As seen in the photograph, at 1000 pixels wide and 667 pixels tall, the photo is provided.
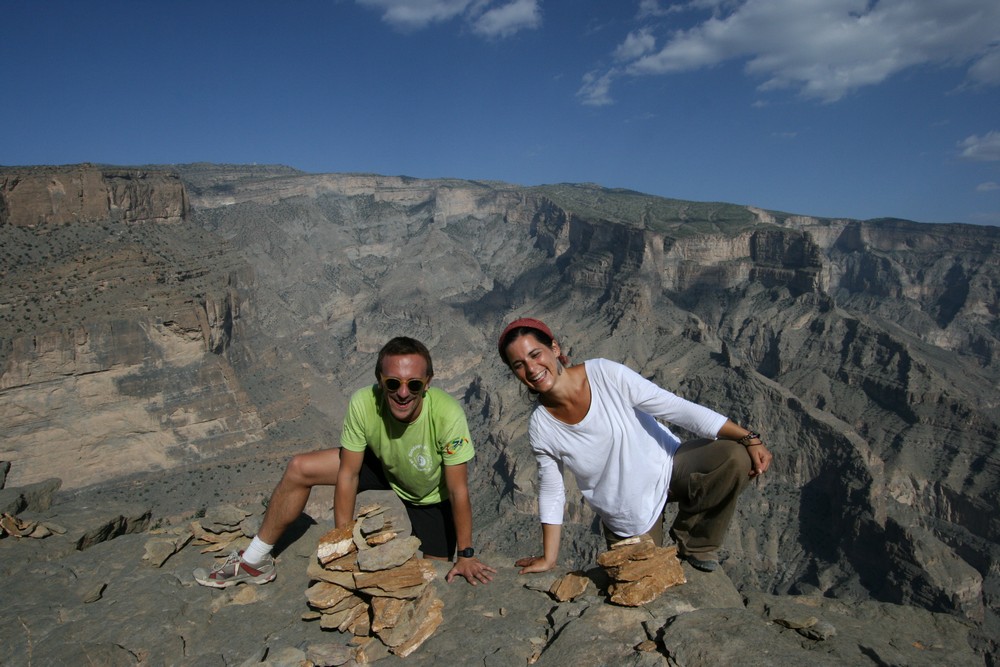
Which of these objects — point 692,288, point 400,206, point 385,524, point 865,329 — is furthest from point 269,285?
point 385,524

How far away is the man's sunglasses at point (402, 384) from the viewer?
521 cm

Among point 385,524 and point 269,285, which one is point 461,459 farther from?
point 269,285

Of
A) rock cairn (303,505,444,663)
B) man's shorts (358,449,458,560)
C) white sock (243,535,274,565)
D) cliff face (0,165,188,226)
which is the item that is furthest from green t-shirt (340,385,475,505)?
cliff face (0,165,188,226)

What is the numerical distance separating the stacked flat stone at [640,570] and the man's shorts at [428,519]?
197 centimetres

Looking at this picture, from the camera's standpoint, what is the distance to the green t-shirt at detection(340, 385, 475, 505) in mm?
5535

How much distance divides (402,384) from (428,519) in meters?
1.93

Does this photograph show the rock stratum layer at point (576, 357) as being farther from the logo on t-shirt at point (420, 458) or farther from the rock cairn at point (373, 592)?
the logo on t-shirt at point (420, 458)

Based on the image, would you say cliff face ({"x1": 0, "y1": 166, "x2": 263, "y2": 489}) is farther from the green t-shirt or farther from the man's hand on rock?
the man's hand on rock

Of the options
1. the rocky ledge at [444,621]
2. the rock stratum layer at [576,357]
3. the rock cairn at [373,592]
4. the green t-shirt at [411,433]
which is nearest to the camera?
the rocky ledge at [444,621]

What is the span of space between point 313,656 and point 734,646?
10.7 ft

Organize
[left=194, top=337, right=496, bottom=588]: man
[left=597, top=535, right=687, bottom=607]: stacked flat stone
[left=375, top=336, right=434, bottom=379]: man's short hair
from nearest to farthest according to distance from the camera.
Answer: [left=597, top=535, right=687, bottom=607]: stacked flat stone < [left=375, top=336, right=434, bottom=379]: man's short hair < [left=194, top=337, right=496, bottom=588]: man

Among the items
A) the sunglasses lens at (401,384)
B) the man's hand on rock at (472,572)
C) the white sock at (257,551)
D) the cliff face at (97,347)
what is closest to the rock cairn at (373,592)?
the man's hand on rock at (472,572)

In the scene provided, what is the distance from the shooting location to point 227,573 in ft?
20.2

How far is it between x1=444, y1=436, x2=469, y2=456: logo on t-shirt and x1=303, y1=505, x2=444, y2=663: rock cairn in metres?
0.88
